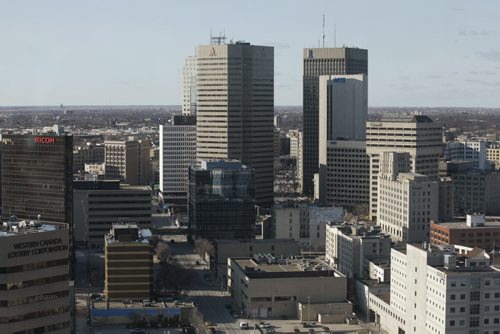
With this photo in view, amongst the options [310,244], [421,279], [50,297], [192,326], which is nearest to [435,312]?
[421,279]

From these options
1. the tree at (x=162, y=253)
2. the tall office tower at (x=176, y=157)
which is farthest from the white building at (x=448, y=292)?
the tall office tower at (x=176, y=157)

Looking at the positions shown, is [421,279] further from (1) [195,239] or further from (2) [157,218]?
(2) [157,218]

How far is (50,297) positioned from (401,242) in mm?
69326

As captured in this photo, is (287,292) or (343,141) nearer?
(287,292)

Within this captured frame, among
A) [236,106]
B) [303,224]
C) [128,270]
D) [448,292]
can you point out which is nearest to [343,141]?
[236,106]

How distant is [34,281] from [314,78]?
5630 inches

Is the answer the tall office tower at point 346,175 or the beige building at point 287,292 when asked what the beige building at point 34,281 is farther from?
the tall office tower at point 346,175

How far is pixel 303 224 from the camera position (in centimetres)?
13062

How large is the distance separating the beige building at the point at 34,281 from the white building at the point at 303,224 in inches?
2810

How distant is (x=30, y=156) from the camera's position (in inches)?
4291

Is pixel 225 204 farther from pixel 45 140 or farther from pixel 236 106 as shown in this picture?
pixel 236 106

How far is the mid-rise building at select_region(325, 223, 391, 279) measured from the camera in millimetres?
105312

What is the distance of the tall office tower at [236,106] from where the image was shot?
158375 millimetres

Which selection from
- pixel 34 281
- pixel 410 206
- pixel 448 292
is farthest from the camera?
pixel 410 206
